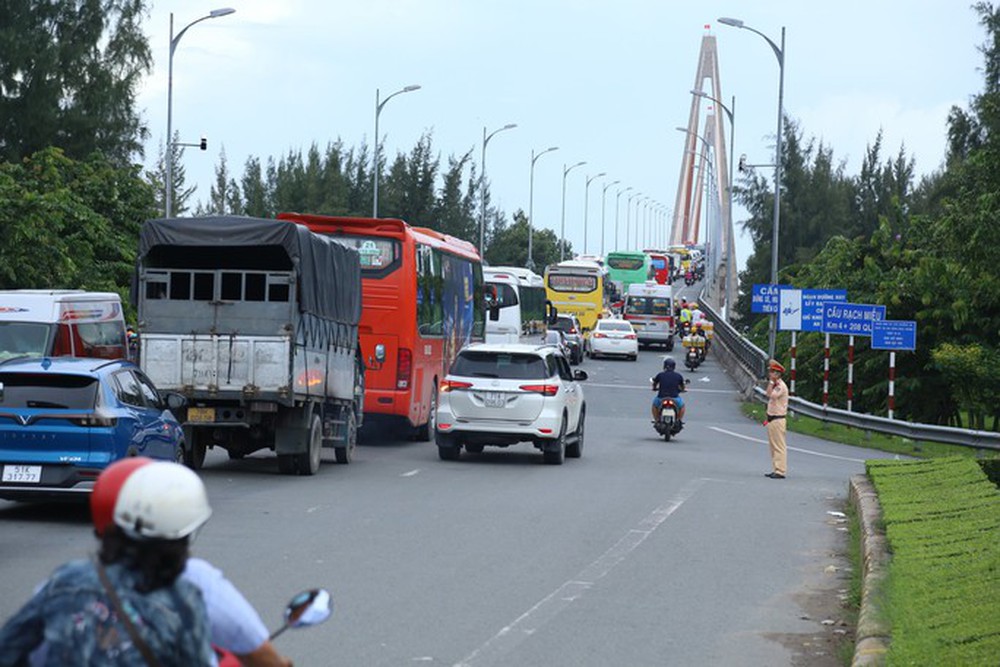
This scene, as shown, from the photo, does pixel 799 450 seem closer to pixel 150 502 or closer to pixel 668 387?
pixel 668 387

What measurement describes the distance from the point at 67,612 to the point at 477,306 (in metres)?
31.1

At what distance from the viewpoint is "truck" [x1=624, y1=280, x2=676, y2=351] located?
78625 millimetres

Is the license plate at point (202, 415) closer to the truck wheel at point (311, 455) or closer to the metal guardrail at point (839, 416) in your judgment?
the truck wheel at point (311, 455)

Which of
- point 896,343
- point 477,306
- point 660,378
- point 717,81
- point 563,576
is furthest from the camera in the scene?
point 717,81

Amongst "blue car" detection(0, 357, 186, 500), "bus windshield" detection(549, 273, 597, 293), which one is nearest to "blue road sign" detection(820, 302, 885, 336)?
"blue car" detection(0, 357, 186, 500)

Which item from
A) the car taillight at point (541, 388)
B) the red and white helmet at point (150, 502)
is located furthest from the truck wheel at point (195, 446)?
the red and white helmet at point (150, 502)

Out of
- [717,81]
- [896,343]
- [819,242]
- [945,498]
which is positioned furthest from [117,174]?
[717,81]

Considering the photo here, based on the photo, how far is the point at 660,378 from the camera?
3191cm

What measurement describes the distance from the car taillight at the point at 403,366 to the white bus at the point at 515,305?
72.5ft

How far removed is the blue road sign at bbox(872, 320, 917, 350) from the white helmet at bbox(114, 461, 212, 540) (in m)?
34.8

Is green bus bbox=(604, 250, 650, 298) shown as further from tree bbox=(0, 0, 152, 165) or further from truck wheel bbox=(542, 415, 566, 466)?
truck wheel bbox=(542, 415, 566, 466)

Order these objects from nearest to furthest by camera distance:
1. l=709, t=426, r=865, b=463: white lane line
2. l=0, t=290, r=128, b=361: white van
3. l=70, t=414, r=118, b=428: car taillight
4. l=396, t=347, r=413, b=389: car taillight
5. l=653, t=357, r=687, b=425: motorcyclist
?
l=70, t=414, r=118, b=428: car taillight, l=0, t=290, r=128, b=361: white van, l=396, t=347, r=413, b=389: car taillight, l=709, t=426, r=865, b=463: white lane line, l=653, t=357, r=687, b=425: motorcyclist

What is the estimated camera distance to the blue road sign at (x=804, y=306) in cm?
4281

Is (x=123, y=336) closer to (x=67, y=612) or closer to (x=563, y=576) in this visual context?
(x=563, y=576)
